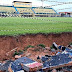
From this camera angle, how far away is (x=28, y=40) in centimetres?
1093

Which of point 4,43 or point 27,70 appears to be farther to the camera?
point 4,43

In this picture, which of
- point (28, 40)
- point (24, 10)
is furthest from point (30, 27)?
point (24, 10)

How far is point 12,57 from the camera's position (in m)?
8.95

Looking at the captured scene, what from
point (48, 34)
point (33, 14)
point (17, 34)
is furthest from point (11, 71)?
point (33, 14)

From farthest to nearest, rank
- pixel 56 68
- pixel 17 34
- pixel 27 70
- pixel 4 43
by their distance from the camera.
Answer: pixel 17 34
pixel 4 43
pixel 56 68
pixel 27 70

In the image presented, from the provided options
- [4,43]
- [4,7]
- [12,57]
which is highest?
[4,7]

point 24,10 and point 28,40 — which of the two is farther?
point 24,10

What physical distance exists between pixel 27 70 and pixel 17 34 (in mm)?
4987

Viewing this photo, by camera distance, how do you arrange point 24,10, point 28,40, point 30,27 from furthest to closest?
point 24,10
point 30,27
point 28,40

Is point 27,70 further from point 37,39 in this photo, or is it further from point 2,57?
point 37,39

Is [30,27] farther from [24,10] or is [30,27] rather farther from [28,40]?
[24,10]

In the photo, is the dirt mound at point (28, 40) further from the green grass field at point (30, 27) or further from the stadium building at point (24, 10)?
the stadium building at point (24, 10)

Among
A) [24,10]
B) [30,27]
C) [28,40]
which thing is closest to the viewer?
[28,40]

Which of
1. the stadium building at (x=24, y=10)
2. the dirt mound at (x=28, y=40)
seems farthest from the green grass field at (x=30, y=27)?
the stadium building at (x=24, y=10)
